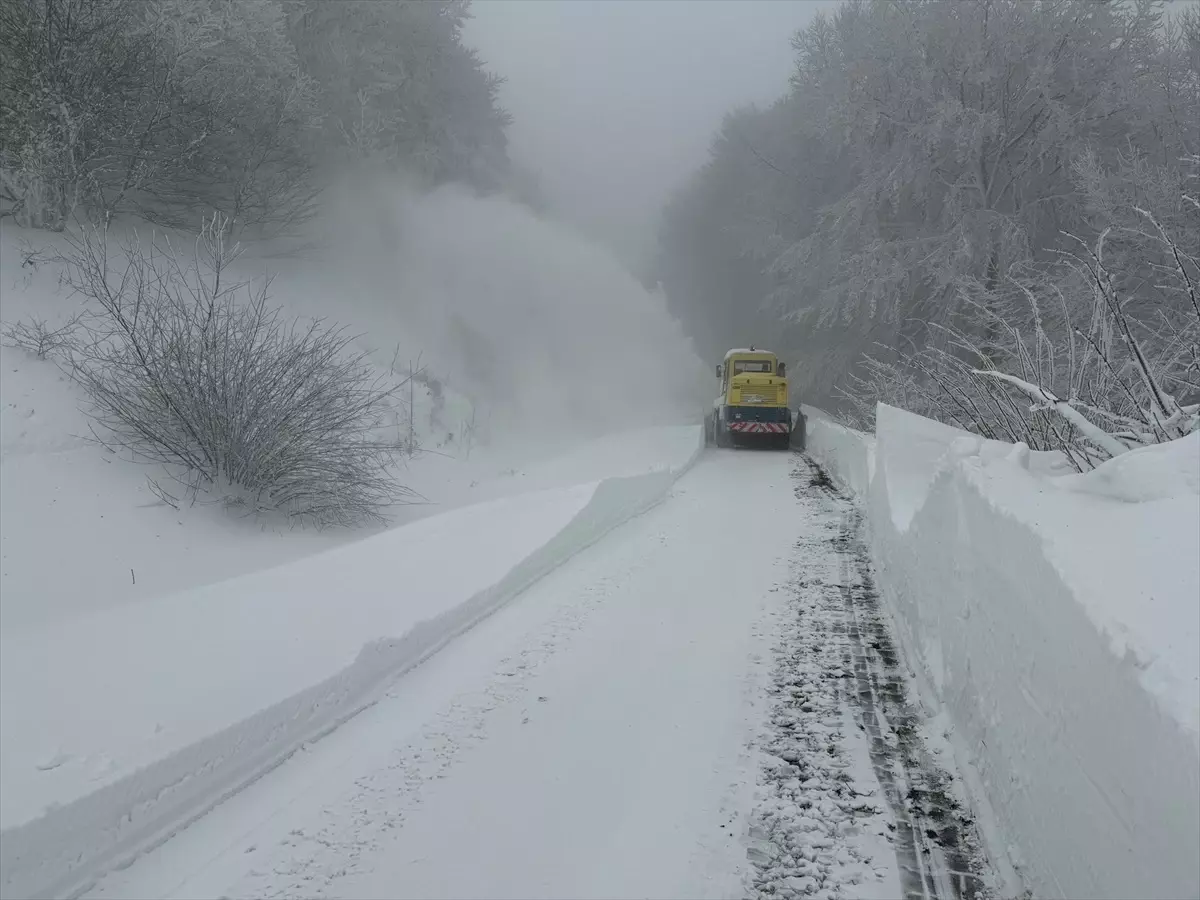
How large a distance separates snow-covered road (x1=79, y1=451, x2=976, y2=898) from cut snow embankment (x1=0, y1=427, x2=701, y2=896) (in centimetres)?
18

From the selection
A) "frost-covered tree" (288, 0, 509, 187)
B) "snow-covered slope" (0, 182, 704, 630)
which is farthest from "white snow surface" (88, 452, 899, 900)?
"frost-covered tree" (288, 0, 509, 187)

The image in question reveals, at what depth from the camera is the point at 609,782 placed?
3.49 meters

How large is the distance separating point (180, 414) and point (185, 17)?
33.4ft

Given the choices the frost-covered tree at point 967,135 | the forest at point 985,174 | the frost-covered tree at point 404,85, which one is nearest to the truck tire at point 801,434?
the forest at point 985,174

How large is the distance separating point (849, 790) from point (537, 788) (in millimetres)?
1379

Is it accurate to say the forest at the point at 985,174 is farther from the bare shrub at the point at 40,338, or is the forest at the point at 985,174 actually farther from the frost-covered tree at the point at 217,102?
the frost-covered tree at the point at 217,102

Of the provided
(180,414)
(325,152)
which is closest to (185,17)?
(325,152)

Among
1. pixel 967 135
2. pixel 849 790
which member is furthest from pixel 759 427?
pixel 849 790

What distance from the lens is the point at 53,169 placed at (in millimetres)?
12508

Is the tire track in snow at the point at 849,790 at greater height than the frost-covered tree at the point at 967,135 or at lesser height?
lesser

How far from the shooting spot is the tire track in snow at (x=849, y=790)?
2838 millimetres

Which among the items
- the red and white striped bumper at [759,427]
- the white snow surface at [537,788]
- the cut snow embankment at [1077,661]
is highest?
the red and white striped bumper at [759,427]

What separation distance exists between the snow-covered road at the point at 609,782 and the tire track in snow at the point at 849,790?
0.01m

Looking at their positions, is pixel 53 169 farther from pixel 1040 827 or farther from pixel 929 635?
pixel 1040 827
